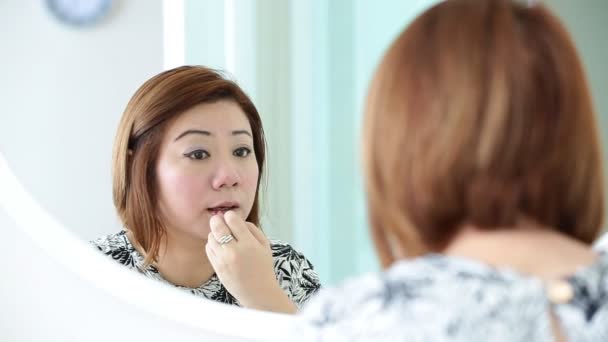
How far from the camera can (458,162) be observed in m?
0.46

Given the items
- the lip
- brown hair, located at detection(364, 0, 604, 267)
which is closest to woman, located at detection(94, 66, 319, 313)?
the lip

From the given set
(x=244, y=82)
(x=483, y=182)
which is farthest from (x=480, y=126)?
(x=244, y=82)

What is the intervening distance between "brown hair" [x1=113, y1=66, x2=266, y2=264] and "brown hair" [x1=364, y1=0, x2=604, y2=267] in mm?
473

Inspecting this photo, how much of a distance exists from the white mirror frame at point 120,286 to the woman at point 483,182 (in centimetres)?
27

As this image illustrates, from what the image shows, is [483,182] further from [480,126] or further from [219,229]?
[219,229]

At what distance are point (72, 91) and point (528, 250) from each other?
32.9 inches

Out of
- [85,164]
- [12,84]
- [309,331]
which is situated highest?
[12,84]

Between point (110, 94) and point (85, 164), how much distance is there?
10 cm

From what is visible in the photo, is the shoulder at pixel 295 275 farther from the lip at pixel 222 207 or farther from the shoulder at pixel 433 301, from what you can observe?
the shoulder at pixel 433 301

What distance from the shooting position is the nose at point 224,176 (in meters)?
0.92

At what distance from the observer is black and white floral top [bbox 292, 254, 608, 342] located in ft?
1.47

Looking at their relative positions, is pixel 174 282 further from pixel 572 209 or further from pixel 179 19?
pixel 572 209

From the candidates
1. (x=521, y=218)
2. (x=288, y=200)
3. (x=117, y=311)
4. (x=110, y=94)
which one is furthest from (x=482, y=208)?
(x=110, y=94)

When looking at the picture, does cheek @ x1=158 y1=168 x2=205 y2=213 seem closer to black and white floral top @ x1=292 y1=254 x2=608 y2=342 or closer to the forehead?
the forehead
